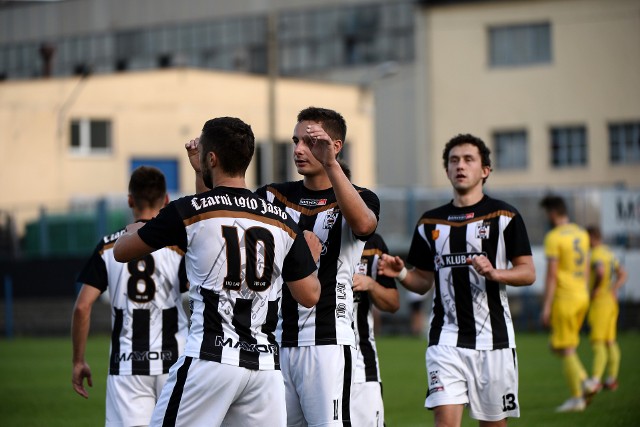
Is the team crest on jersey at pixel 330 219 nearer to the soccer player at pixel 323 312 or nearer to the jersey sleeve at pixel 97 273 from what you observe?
the soccer player at pixel 323 312

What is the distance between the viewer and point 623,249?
27.7 metres

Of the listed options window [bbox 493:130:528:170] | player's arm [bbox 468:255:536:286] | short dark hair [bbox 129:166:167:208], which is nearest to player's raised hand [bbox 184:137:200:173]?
short dark hair [bbox 129:166:167:208]

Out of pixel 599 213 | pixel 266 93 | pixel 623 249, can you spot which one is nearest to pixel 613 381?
pixel 623 249

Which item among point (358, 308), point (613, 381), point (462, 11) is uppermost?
point (462, 11)

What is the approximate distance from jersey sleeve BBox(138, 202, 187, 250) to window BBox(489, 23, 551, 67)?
42.1m

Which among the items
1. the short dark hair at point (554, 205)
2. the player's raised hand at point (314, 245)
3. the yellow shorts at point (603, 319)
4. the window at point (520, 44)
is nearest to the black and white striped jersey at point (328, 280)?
the player's raised hand at point (314, 245)

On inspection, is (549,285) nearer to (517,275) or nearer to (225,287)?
(517,275)

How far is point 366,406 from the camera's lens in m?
7.64

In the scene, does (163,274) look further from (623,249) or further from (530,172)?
(530,172)

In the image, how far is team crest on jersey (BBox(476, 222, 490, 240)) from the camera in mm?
8070

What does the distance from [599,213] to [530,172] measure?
17.0m

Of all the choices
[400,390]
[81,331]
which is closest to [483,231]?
[81,331]

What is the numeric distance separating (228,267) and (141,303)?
2304 mm

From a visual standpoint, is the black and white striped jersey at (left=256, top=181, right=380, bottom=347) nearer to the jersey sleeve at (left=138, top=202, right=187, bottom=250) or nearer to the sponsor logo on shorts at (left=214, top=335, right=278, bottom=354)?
the sponsor logo on shorts at (left=214, top=335, right=278, bottom=354)
